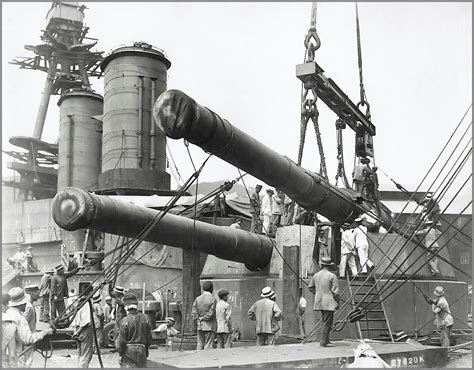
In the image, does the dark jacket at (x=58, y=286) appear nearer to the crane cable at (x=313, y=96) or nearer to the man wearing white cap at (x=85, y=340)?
the man wearing white cap at (x=85, y=340)

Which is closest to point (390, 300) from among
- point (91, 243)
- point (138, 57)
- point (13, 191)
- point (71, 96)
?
point (91, 243)

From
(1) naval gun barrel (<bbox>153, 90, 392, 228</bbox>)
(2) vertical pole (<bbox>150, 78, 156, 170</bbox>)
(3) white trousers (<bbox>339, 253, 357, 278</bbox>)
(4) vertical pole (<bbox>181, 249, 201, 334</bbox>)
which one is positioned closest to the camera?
(1) naval gun barrel (<bbox>153, 90, 392, 228</bbox>)

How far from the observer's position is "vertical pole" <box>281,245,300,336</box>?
988 centimetres

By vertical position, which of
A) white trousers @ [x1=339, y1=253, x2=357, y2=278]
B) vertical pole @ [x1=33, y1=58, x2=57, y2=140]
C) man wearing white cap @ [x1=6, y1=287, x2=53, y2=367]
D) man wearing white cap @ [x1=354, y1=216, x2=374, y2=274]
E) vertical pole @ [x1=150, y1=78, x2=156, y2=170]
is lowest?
man wearing white cap @ [x1=6, y1=287, x2=53, y2=367]

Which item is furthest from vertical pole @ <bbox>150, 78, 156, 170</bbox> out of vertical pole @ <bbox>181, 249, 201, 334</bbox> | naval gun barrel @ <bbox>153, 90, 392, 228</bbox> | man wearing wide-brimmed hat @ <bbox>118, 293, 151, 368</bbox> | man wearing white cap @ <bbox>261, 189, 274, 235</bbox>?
man wearing wide-brimmed hat @ <bbox>118, 293, 151, 368</bbox>

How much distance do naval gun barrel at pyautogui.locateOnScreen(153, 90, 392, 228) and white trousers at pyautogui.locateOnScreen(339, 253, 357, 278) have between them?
1162mm

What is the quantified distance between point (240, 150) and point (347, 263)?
4.87 meters

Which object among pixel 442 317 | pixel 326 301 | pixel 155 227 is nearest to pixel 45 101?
pixel 155 227

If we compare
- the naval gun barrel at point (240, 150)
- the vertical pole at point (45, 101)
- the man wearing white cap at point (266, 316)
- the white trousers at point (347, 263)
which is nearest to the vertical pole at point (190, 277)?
the man wearing white cap at point (266, 316)

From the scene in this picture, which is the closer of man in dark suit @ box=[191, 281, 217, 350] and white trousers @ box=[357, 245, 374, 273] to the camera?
man in dark suit @ box=[191, 281, 217, 350]

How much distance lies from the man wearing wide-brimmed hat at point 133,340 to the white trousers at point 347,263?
207 inches

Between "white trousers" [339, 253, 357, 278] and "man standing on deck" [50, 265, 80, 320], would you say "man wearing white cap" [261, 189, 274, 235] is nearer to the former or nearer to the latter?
"white trousers" [339, 253, 357, 278]

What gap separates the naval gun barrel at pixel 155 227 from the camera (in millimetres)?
7676

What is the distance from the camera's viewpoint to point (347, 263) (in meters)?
11.2
